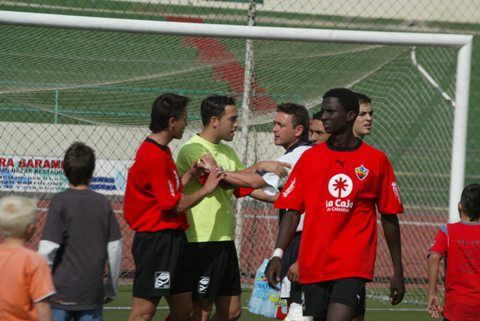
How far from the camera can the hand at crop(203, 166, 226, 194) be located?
7102mm

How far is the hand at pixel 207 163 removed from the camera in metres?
7.27

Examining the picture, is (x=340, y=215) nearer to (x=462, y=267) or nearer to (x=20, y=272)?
(x=462, y=267)

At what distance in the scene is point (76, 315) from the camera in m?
5.90

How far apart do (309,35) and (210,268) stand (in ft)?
8.95

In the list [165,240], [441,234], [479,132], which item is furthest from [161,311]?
[479,132]

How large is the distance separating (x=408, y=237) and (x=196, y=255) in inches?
397

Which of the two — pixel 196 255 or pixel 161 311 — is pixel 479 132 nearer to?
pixel 161 311

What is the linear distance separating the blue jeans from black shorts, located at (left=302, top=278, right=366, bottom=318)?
1259 mm

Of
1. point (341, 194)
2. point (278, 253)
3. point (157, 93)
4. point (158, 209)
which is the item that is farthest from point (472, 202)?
point (157, 93)

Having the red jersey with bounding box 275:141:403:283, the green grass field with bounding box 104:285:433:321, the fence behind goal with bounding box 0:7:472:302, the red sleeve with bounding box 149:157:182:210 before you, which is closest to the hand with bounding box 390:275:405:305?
the red jersey with bounding box 275:141:403:283

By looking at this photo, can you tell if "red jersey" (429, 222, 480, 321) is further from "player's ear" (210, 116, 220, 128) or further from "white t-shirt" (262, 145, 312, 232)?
"player's ear" (210, 116, 220, 128)

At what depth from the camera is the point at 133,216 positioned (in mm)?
7102

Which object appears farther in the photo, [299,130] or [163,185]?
[299,130]

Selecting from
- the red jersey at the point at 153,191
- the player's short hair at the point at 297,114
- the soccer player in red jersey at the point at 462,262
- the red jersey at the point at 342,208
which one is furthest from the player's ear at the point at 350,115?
the player's short hair at the point at 297,114
